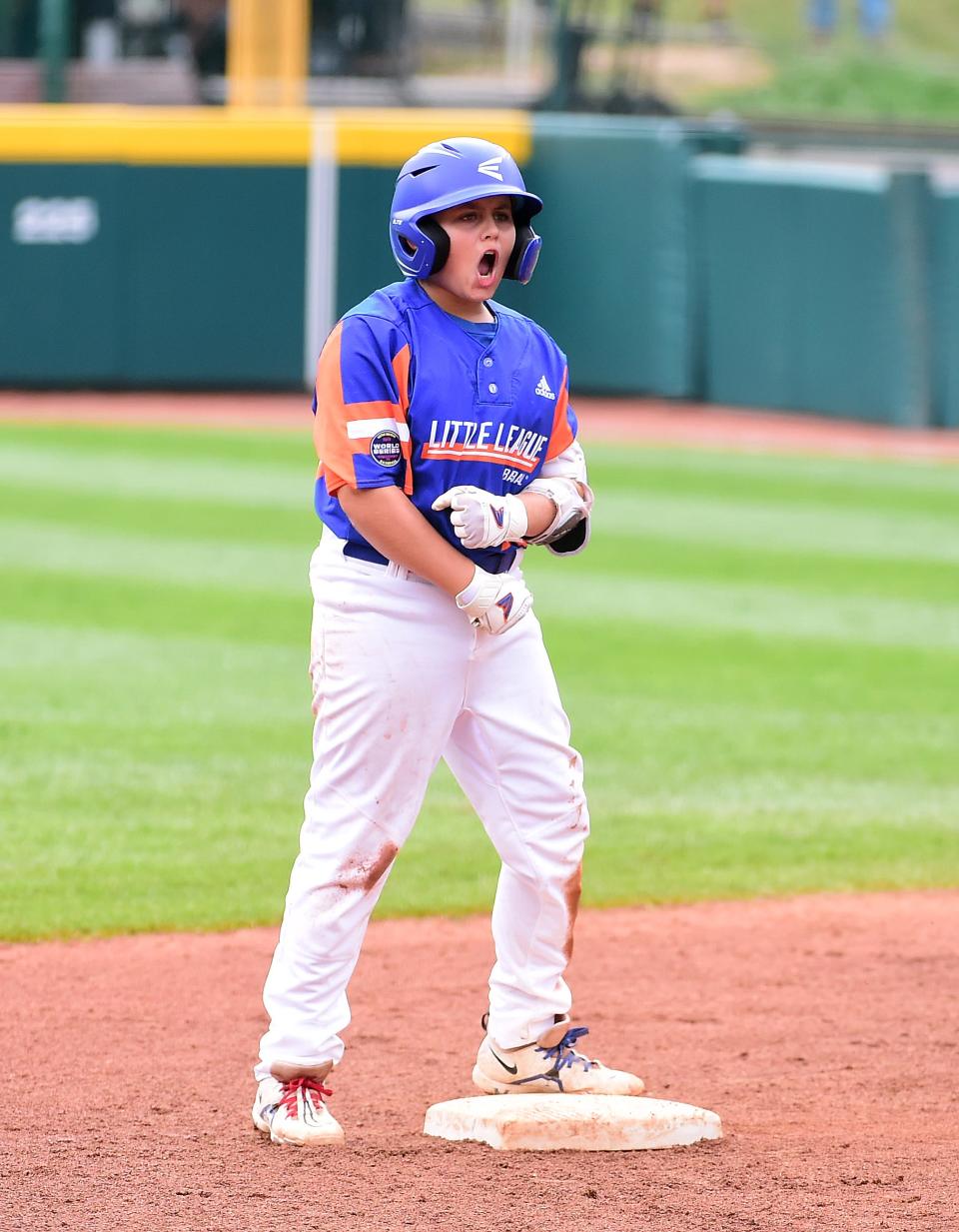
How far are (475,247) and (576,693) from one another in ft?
14.4

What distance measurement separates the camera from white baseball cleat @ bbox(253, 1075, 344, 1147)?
387 centimetres

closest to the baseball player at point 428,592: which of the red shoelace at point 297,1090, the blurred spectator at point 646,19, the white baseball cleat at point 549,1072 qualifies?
the red shoelace at point 297,1090

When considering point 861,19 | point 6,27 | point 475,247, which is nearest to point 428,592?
point 475,247

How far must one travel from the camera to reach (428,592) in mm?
3807

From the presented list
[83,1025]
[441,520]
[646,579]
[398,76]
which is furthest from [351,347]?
[398,76]

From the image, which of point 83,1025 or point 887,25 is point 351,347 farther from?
point 887,25

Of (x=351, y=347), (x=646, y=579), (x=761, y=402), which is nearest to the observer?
(x=351, y=347)

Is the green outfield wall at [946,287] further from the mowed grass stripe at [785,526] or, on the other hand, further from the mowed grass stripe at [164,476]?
the mowed grass stripe at [164,476]

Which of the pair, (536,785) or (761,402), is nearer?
(536,785)

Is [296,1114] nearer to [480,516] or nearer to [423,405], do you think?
[480,516]

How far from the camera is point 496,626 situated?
12.3 ft

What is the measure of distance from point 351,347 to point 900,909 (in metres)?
2.94

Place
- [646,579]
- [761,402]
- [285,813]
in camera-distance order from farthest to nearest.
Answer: [761,402] < [646,579] < [285,813]

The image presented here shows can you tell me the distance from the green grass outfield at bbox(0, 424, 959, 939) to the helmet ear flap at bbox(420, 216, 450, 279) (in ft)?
8.11
